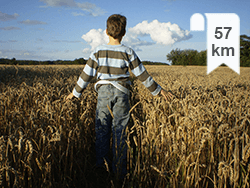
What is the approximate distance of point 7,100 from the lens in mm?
3553

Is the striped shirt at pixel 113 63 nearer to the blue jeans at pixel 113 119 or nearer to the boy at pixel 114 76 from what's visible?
the boy at pixel 114 76

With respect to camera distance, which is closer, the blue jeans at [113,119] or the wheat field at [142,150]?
the wheat field at [142,150]

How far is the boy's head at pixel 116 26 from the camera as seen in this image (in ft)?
8.20

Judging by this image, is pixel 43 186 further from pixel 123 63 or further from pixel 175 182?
pixel 123 63

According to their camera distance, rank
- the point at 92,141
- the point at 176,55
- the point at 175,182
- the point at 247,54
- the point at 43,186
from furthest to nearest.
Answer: the point at 176,55 → the point at 247,54 → the point at 92,141 → the point at 175,182 → the point at 43,186

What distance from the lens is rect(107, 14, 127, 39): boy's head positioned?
2500 millimetres

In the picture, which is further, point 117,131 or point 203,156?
point 117,131

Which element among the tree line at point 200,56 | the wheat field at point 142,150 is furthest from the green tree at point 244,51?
the wheat field at point 142,150

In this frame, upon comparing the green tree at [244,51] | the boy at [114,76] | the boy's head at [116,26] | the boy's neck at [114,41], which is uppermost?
the green tree at [244,51]

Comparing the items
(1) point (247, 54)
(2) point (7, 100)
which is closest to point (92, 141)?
(2) point (7, 100)

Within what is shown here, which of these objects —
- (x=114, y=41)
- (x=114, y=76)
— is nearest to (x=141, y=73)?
(x=114, y=76)

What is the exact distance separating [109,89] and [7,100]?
238 cm

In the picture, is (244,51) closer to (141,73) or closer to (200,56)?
(200,56)

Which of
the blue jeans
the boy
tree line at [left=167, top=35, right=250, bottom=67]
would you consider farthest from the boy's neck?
tree line at [left=167, top=35, right=250, bottom=67]
